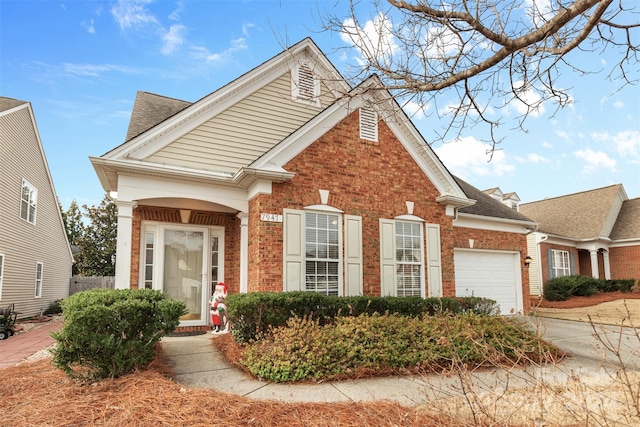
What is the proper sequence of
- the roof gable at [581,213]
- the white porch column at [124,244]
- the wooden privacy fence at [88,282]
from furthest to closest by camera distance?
the wooden privacy fence at [88,282]
the roof gable at [581,213]
the white porch column at [124,244]

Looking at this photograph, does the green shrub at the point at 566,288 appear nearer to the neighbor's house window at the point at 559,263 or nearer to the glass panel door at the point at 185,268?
the neighbor's house window at the point at 559,263

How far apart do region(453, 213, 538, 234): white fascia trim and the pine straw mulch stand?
935cm

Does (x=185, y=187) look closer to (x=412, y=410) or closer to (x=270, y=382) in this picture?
(x=270, y=382)

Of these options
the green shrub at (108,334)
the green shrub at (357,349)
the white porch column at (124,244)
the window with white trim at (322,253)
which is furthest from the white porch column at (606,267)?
the green shrub at (108,334)

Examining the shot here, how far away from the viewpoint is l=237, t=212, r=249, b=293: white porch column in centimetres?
890

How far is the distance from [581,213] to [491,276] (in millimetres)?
14795

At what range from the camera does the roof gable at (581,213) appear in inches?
879

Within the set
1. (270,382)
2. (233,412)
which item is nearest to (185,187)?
(270,382)

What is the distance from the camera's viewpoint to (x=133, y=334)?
524cm

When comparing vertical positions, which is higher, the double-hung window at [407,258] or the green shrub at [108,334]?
the double-hung window at [407,258]

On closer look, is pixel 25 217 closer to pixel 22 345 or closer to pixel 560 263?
pixel 22 345

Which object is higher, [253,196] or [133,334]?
[253,196]

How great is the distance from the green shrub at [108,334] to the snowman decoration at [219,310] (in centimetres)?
348

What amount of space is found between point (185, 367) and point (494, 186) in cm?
2039
